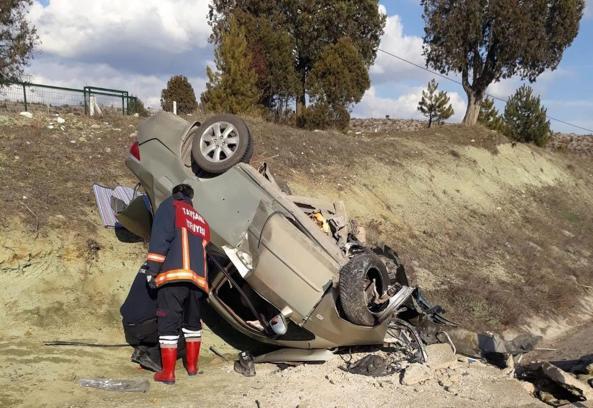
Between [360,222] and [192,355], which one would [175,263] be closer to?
[192,355]

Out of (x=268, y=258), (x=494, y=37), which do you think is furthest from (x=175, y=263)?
(x=494, y=37)

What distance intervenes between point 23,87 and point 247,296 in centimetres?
1136

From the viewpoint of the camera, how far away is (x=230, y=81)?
2036 cm

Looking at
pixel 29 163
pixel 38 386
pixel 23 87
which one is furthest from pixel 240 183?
pixel 23 87

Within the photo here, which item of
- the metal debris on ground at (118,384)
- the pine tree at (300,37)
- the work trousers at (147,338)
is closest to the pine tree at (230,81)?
the pine tree at (300,37)

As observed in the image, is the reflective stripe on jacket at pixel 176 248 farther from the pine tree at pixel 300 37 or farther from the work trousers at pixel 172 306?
the pine tree at pixel 300 37

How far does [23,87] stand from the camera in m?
14.5

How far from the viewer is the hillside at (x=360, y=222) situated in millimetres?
6477

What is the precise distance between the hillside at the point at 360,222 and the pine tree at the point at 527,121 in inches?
80.5

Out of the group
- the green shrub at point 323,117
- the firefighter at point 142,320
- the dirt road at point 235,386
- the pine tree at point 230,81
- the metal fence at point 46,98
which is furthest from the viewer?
the green shrub at point 323,117

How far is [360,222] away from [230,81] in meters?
10.2

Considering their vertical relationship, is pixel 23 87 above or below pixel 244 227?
above

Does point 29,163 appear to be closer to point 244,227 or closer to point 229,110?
point 244,227

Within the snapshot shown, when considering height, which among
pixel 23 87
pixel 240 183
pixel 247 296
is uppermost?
pixel 23 87
